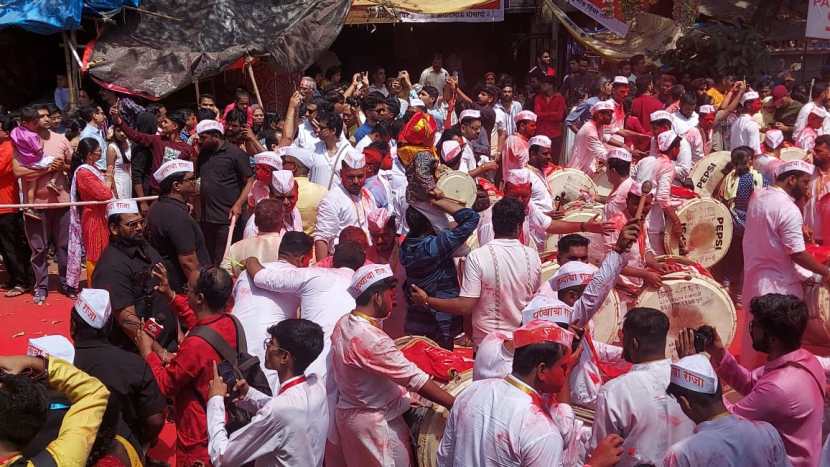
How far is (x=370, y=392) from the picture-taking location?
15.9 feet

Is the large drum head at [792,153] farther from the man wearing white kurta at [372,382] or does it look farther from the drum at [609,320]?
the man wearing white kurta at [372,382]

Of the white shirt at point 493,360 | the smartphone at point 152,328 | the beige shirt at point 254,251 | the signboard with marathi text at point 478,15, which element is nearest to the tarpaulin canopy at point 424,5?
the signboard with marathi text at point 478,15

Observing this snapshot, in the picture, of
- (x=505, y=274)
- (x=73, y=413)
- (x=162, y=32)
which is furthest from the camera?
(x=162, y=32)

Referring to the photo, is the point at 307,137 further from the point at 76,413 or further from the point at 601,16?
the point at 601,16

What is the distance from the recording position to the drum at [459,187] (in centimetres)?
664

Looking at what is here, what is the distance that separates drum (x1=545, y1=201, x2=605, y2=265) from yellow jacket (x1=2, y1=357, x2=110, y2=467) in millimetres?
5044

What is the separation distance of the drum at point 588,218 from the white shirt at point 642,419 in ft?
12.1

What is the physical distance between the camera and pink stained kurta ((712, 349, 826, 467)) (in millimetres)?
4316

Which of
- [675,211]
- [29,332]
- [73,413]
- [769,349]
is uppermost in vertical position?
[73,413]

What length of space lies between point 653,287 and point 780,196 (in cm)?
112

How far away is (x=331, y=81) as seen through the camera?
17.5 metres

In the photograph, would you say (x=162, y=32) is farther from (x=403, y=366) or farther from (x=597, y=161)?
(x=403, y=366)

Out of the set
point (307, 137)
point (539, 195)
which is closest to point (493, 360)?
point (539, 195)

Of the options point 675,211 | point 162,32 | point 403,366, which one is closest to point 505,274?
point 403,366
